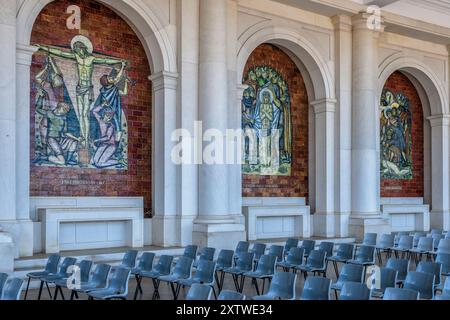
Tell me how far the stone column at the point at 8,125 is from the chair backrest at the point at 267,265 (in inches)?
184

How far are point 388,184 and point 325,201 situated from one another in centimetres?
374

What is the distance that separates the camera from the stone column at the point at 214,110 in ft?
41.8

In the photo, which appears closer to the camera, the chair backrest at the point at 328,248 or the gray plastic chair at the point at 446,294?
the gray plastic chair at the point at 446,294

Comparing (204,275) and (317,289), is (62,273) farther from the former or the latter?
(317,289)

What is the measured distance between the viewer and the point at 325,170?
1608 centimetres

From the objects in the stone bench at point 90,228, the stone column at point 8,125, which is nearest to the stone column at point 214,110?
the stone bench at point 90,228

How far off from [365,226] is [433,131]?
5.96m

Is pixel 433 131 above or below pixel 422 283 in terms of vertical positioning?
above

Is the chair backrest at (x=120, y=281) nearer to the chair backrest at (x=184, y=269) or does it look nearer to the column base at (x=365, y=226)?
the chair backrest at (x=184, y=269)

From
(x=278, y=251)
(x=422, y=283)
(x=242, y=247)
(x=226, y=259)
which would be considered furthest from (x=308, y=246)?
(x=422, y=283)

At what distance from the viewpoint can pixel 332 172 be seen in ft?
53.1

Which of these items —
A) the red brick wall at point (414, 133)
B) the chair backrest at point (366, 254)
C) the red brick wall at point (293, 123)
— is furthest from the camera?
the red brick wall at point (414, 133)
